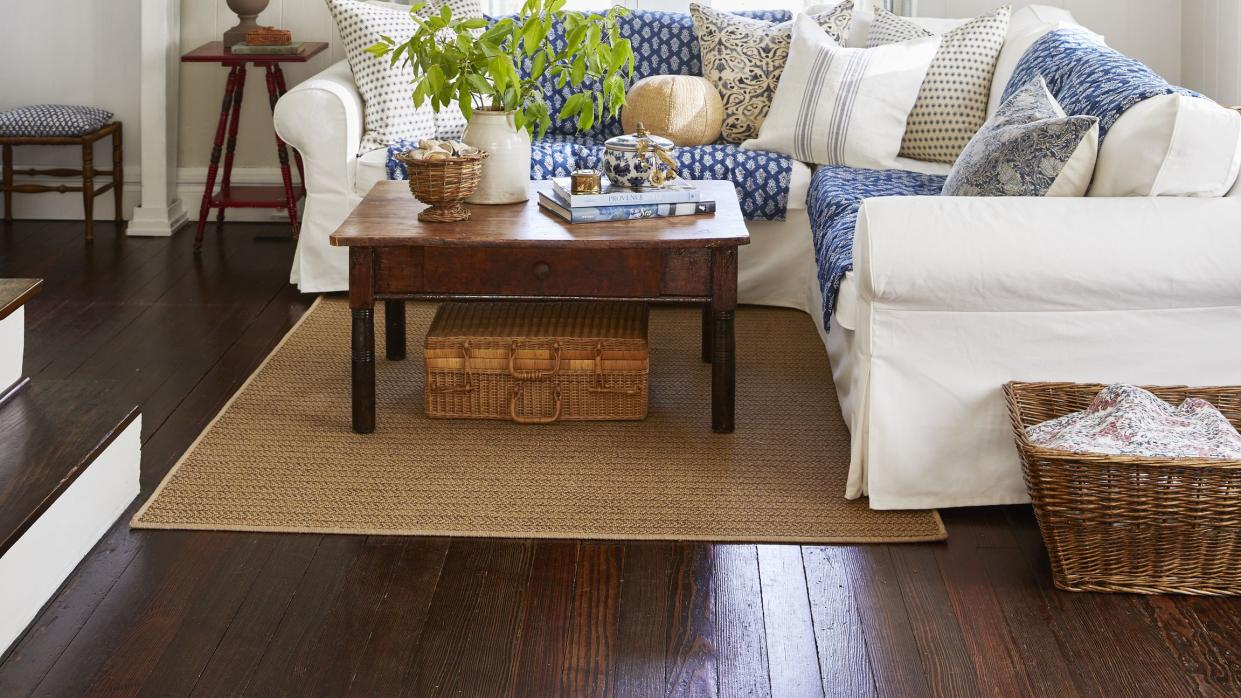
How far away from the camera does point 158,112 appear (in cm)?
486

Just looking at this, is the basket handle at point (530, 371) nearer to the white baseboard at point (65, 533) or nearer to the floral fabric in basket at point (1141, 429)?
the white baseboard at point (65, 533)

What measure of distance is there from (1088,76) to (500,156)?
1380 millimetres

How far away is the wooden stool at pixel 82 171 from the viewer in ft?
15.5

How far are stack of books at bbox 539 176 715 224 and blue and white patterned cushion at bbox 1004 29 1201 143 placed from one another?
2.87 feet

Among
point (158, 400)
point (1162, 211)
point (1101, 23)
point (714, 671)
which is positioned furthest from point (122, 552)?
point (1101, 23)

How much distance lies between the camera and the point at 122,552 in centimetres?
245

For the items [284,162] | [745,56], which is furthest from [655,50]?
[284,162]

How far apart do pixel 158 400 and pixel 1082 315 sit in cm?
212

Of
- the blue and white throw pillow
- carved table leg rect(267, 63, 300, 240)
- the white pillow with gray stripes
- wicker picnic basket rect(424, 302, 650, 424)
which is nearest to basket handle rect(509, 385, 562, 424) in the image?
wicker picnic basket rect(424, 302, 650, 424)

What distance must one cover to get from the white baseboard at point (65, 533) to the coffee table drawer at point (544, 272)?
717 mm

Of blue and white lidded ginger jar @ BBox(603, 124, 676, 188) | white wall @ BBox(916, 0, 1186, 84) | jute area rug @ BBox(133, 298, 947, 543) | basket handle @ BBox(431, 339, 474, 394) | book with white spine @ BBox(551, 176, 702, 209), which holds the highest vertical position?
white wall @ BBox(916, 0, 1186, 84)

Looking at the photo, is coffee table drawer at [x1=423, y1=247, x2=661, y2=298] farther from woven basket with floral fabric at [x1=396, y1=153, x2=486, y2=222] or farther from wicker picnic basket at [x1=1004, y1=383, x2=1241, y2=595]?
wicker picnic basket at [x1=1004, y1=383, x2=1241, y2=595]

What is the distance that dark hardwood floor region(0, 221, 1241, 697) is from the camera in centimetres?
205

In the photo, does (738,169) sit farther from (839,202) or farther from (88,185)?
(88,185)
